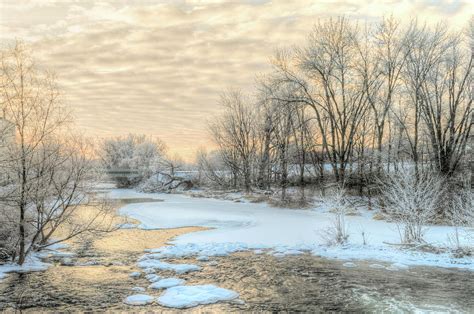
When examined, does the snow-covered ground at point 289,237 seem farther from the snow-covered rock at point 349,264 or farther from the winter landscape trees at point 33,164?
the winter landscape trees at point 33,164

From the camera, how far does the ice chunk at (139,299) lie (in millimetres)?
9492

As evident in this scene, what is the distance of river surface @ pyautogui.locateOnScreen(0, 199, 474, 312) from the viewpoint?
9.27 m

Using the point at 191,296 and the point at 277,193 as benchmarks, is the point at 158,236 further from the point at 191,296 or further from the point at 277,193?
the point at 277,193

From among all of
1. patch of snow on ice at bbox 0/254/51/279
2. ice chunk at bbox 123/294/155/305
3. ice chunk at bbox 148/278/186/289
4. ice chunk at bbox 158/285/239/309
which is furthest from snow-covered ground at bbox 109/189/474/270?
ice chunk at bbox 123/294/155/305

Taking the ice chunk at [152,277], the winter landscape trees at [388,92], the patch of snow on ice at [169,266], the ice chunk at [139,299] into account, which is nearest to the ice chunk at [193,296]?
the ice chunk at [139,299]

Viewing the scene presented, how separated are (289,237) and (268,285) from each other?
743 centimetres

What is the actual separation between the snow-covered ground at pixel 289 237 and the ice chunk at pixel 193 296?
4386mm

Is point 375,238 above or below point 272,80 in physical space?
below

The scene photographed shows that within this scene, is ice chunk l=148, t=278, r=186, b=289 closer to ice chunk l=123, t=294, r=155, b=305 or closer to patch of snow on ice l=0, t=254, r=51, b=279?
ice chunk l=123, t=294, r=155, b=305

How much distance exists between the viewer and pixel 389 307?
360 inches

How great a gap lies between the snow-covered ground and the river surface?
1.03m

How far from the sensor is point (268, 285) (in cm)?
1095

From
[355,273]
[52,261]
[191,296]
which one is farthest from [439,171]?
[52,261]

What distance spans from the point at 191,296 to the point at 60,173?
747cm
